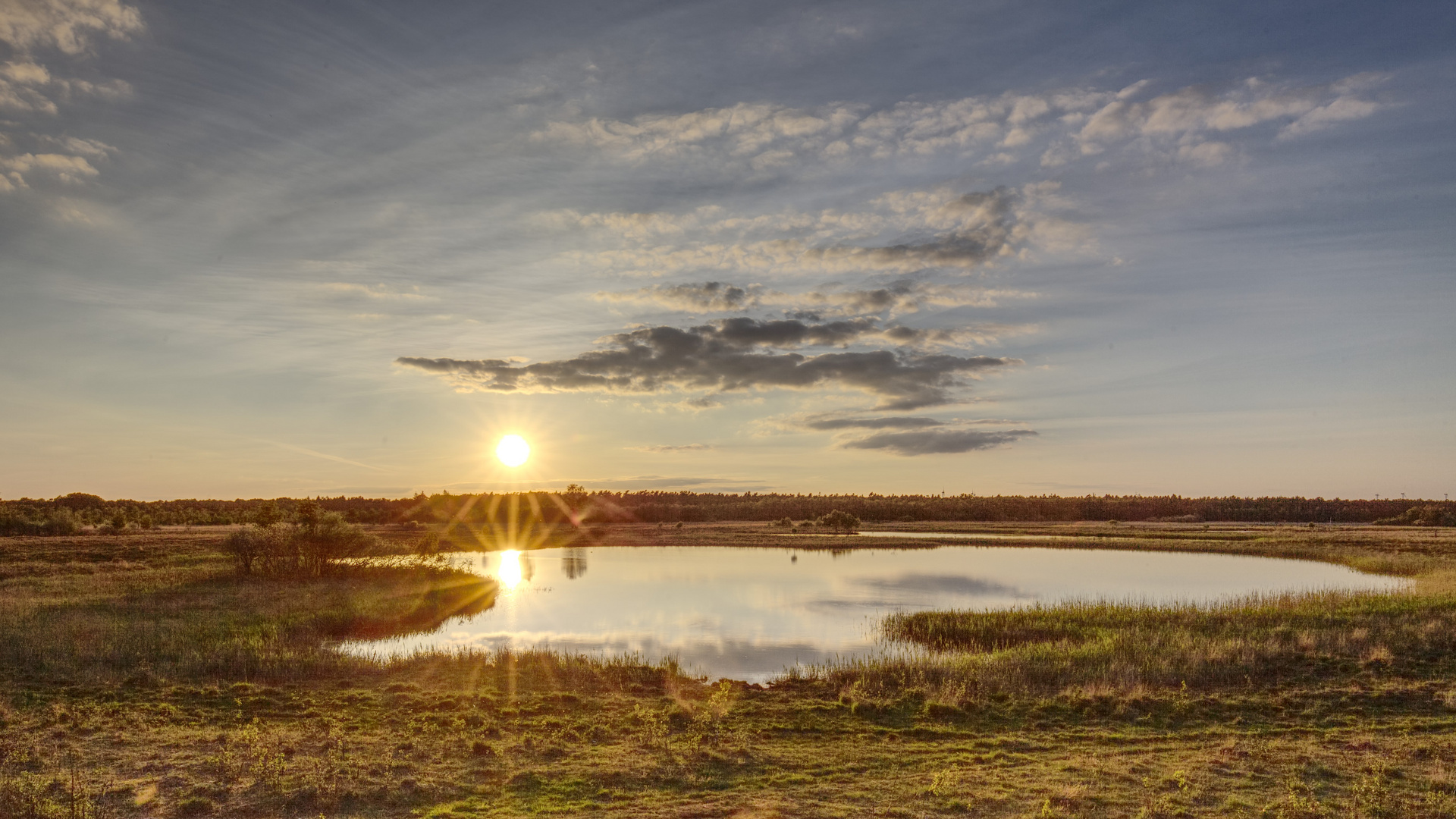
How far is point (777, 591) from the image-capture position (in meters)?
45.3

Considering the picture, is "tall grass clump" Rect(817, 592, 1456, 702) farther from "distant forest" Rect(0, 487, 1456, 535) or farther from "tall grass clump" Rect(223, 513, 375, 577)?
"distant forest" Rect(0, 487, 1456, 535)

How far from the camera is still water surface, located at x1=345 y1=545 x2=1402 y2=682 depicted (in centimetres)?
3048

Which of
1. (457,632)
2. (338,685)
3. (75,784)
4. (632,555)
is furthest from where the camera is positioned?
(632,555)

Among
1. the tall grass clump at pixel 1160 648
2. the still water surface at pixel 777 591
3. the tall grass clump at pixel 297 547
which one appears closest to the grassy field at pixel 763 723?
the tall grass clump at pixel 1160 648

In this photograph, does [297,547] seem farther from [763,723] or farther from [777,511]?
[777,511]

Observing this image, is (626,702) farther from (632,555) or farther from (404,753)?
(632,555)

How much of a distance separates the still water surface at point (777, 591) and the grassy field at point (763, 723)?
3.98 m

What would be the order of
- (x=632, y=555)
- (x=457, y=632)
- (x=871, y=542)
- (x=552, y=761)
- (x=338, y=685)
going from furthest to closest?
(x=871, y=542) → (x=632, y=555) → (x=457, y=632) → (x=338, y=685) → (x=552, y=761)

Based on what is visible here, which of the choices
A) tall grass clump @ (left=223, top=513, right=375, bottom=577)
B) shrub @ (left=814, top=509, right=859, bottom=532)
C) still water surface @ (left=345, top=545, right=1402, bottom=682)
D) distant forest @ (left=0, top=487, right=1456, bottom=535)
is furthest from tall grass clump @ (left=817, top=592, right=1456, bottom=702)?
distant forest @ (left=0, top=487, right=1456, bottom=535)

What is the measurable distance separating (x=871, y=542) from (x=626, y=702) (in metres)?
64.5

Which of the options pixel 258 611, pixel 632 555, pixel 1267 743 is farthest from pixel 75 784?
pixel 632 555

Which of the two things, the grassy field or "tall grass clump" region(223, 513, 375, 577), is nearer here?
the grassy field

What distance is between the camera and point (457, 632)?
33938mm

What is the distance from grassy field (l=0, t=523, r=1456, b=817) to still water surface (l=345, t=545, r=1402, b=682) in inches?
157
